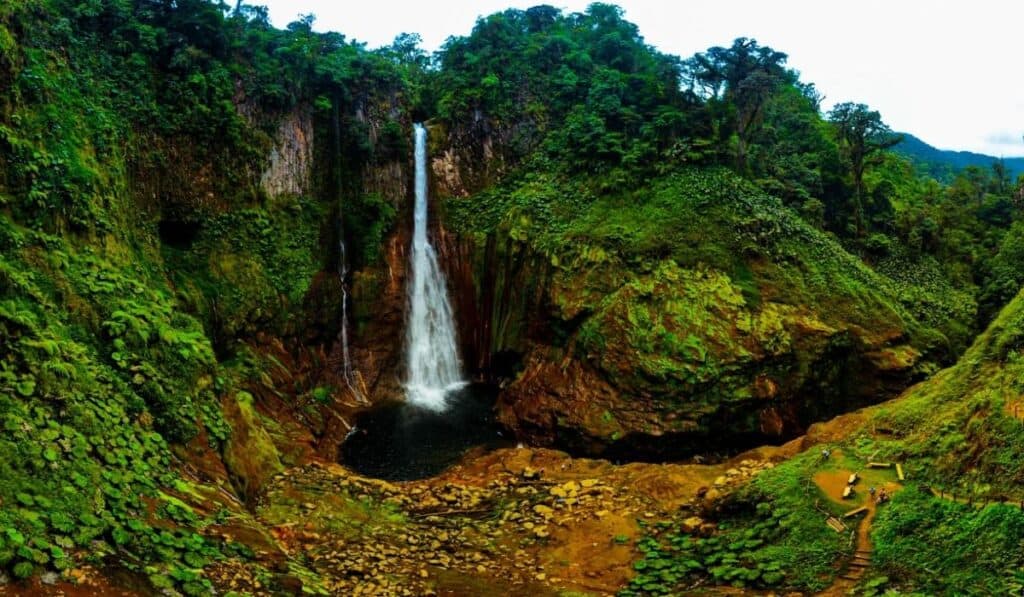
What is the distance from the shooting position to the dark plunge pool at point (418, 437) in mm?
14531

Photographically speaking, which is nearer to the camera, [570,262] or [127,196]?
[127,196]

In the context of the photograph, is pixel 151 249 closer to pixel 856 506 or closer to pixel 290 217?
pixel 290 217

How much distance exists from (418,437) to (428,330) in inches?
221

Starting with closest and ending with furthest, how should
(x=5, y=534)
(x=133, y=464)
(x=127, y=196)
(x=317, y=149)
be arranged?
1. (x=5, y=534)
2. (x=133, y=464)
3. (x=127, y=196)
4. (x=317, y=149)

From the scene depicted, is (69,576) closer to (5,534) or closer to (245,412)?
(5,534)

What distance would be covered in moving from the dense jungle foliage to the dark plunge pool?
2.22 m

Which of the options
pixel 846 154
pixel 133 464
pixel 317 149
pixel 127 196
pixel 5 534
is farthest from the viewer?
pixel 846 154

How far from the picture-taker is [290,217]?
1991 centimetres

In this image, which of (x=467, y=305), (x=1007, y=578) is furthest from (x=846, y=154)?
(x=1007, y=578)

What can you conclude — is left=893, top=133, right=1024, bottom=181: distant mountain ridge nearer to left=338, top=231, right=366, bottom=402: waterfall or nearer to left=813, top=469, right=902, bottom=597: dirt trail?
left=338, top=231, right=366, bottom=402: waterfall

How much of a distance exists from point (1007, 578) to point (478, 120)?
75.1ft

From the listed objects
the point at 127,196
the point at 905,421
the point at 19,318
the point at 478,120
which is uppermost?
the point at 478,120

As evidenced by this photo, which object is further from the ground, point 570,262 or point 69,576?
point 570,262

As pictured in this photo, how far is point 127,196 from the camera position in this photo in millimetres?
14453
